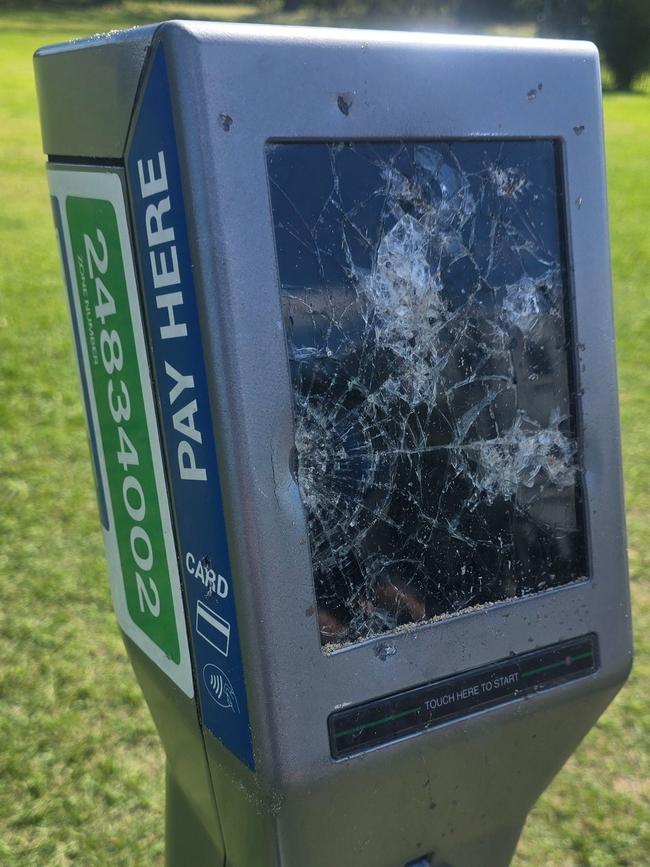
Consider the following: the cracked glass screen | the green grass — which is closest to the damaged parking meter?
the cracked glass screen

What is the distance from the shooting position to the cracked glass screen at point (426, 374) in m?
1.09

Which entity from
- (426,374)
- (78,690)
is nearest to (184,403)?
(426,374)

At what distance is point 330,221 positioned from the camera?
1090mm

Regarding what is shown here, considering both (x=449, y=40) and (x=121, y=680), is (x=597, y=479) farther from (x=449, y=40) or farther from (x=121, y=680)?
(x=121, y=680)

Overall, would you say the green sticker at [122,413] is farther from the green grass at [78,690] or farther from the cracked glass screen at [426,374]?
the green grass at [78,690]

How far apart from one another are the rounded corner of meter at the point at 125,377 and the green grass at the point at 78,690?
110 cm

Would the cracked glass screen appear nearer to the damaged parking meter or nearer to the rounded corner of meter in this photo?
the damaged parking meter

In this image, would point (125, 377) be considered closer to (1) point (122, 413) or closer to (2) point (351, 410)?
(1) point (122, 413)

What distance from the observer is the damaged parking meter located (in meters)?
1.03

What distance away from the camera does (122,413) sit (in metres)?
1.26

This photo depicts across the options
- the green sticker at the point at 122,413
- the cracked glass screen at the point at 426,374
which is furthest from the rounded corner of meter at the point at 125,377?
the cracked glass screen at the point at 426,374

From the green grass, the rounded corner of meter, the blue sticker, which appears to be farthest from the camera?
the green grass

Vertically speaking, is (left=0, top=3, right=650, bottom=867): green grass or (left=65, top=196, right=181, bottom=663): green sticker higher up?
(left=65, top=196, right=181, bottom=663): green sticker

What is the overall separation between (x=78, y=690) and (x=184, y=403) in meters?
1.90
